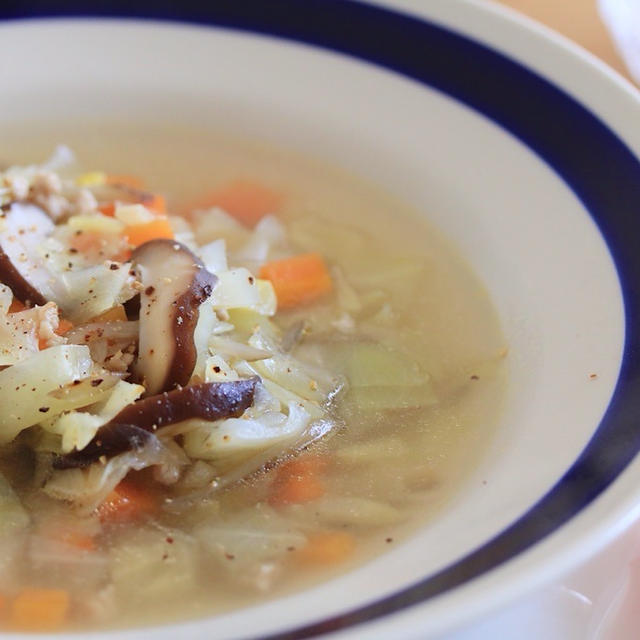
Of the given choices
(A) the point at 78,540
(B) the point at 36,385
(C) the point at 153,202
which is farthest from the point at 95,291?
(C) the point at 153,202

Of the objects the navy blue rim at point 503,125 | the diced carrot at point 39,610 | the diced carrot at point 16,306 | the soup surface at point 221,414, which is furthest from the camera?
the diced carrot at point 16,306

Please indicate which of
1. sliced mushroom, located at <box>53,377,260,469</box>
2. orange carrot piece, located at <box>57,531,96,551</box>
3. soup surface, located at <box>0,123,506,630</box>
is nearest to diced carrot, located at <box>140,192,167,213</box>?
soup surface, located at <box>0,123,506,630</box>

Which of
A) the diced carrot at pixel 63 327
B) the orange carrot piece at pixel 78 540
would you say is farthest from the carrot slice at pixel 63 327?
the orange carrot piece at pixel 78 540

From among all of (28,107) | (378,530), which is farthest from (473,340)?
(28,107)

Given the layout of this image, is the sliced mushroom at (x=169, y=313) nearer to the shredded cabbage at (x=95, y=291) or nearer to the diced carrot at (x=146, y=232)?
the shredded cabbage at (x=95, y=291)

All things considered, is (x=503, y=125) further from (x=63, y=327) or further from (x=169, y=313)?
(x=63, y=327)

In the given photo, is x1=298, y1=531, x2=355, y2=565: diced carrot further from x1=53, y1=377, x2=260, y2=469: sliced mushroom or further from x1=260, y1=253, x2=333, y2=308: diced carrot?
x1=260, y1=253, x2=333, y2=308: diced carrot
